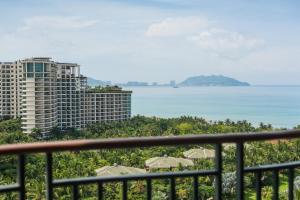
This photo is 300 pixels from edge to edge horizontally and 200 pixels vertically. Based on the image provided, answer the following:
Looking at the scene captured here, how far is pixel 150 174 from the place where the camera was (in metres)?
A: 1.62

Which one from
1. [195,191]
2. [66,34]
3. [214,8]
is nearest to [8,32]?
[66,34]

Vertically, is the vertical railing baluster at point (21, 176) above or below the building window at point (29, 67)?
below

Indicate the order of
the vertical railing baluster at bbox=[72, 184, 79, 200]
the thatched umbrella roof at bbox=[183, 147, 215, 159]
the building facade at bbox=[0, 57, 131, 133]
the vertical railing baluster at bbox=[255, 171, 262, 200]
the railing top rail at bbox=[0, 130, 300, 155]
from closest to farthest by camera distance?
1. the railing top rail at bbox=[0, 130, 300, 155]
2. the vertical railing baluster at bbox=[72, 184, 79, 200]
3. the vertical railing baluster at bbox=[255, 171, 262, 200]
4. the thatched umbrella roof at bbox=[183, 147, 215, 159]
5. the building facade at bbox=[0, 57, 131, 133]

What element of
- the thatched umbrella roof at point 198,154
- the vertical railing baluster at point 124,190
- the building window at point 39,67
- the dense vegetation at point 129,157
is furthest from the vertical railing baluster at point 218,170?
the building window at point 39,67

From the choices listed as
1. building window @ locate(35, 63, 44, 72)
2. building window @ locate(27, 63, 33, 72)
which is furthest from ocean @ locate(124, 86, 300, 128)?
building window @ locate(27, 63, 33, 72)

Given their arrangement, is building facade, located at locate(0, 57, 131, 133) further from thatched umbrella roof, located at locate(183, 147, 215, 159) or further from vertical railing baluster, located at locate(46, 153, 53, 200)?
vertical railing baluster, located at locate(46, 153, 53, 200)

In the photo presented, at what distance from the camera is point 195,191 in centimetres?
175

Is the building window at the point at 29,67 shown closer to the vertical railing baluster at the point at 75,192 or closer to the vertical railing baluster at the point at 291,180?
the vertical railing baluster at the point at 291,180

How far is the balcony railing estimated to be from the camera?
1.45 m

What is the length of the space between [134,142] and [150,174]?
0.16 meters

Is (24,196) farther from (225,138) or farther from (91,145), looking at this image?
(225,138)

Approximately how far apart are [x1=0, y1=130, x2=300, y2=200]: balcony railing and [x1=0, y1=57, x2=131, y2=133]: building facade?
113 ft

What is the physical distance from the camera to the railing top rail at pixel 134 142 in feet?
4.66

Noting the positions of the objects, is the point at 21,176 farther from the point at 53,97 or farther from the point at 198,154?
the point at 53,97
